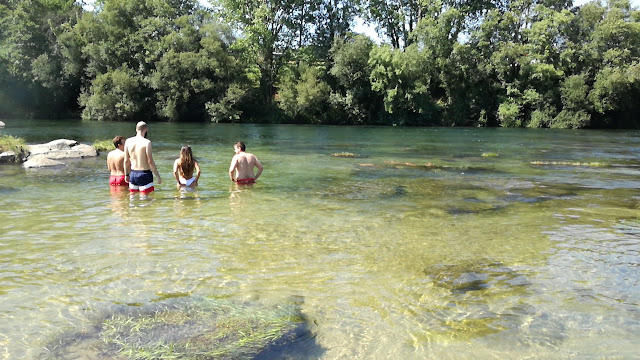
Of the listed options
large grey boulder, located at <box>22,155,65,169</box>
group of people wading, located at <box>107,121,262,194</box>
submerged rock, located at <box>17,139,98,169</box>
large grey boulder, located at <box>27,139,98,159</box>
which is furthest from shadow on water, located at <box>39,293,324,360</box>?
large grey boulder, located at <box>27,139,98,159</box>

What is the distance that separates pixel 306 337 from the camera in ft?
15.4

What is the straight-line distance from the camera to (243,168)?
539 inches

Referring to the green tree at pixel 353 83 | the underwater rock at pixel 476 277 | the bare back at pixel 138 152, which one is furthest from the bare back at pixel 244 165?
the green tree at pixel 353 83

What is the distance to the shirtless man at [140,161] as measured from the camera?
11.1 metres

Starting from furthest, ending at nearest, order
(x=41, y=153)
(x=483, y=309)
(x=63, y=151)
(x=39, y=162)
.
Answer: (x=63, y=151) < (x=41, y=153) < (x=39, y=162) < (x=483, y=309)

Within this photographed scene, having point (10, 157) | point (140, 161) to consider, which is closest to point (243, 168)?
point (140, 161)

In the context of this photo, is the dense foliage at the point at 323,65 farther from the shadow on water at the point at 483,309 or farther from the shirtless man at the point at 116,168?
the shadow on water at the point at 483,309

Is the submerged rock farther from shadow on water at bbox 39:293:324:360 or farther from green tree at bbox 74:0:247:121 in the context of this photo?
green tree at bbox 74:0:247:121

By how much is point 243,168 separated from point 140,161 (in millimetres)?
3100

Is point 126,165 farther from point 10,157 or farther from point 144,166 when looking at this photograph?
point 10,157

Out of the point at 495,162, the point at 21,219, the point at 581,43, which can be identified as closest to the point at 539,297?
the point at 21,219

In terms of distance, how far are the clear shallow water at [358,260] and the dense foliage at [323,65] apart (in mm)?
42843

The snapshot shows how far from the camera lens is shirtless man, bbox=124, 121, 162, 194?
1107cm

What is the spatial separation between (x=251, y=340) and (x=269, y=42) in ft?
194
